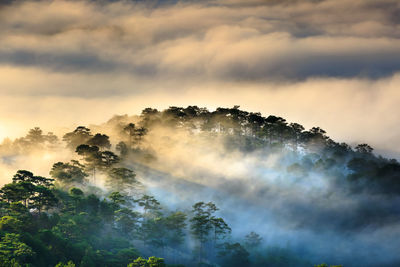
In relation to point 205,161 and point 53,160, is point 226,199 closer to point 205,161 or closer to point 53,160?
point 205,161

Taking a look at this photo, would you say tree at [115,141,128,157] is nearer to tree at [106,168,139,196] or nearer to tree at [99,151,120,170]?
tree at [99,151,120,170]

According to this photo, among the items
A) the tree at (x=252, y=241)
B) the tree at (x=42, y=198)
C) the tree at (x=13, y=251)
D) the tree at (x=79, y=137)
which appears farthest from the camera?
the tree at (x=79, y=137)

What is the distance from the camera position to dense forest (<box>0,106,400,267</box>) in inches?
4385

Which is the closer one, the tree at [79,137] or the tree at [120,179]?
the tree at [120,179]

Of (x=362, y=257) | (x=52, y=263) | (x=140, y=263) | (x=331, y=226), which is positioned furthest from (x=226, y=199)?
(x=52, y=263)

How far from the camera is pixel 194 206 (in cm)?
14588

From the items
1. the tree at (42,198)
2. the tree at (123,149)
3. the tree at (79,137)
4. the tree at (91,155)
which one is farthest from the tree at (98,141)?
the tree at (42,198)

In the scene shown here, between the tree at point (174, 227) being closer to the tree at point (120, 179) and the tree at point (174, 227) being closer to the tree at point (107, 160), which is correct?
the tree at point (120, 179)

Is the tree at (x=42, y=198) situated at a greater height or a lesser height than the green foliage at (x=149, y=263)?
greater

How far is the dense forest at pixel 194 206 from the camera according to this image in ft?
365

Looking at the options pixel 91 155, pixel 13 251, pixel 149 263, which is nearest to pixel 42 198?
pixel 13 251

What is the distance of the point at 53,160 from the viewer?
644 feet

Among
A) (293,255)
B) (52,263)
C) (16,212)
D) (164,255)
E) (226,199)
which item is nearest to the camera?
Answer: (52,263)

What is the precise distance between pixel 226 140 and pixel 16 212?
4290 inches
